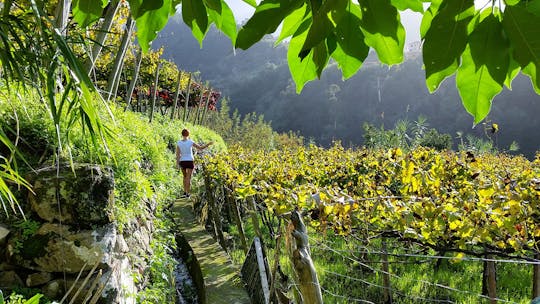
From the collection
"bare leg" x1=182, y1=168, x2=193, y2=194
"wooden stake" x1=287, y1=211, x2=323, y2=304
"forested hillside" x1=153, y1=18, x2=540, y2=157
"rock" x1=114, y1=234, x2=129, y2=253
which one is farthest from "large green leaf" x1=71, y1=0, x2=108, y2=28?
"forested hillside" x1=153, y1=18, x2=540, y2=157

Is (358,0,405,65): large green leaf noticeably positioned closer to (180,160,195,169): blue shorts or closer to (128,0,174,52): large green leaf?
(128,0,174,52): large green leaf

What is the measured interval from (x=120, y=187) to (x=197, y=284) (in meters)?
1.83

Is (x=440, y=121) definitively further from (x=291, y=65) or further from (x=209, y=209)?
(x=291, y=65)

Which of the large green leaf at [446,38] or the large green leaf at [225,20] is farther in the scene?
the large green leaf at [225,20]

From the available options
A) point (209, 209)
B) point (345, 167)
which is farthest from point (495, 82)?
point (209, 209)

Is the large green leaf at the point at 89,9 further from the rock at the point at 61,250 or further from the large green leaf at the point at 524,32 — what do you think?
the rock at the point at 61,250

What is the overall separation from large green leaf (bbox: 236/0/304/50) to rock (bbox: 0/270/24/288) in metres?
3.31

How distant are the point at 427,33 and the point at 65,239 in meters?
3.37

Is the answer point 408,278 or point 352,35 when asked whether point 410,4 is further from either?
point 408,278

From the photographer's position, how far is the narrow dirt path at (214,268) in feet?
13.9

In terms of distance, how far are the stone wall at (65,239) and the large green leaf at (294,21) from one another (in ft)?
9.39

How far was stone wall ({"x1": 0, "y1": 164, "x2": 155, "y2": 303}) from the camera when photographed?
310 cm

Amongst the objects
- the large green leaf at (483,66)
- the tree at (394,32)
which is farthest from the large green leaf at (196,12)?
the large green leaf at (483,66)

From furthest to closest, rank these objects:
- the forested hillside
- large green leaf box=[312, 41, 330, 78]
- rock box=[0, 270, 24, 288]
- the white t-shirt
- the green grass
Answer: the forested hillside, the white t-shirt, the green grass, rock box=[0, 270, 24, 288], large green leaf box=[312, 41, 330, 78]
